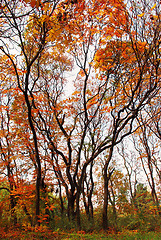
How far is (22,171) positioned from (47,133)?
2.06 meters

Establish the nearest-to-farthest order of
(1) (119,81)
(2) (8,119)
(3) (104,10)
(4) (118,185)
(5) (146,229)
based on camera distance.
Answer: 1. (3) (104,10)
2. (1) (119,81)
3. (5) (146,229)
4. (2) (8,119)
5. (4) (118,185)

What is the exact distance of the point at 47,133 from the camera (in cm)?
716

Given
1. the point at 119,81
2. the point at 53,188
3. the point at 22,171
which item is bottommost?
the point at 53,188

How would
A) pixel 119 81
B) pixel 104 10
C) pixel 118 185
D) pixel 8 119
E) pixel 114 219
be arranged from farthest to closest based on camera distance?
pixel 118 185 < pixel 8 119 < pixel 114 219 < pixel 119 81 < pixel 104 10

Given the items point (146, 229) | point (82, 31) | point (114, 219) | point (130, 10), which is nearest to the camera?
point (130, 10)

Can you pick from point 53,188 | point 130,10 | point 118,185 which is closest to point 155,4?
point 130,10

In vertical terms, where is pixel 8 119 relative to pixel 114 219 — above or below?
above

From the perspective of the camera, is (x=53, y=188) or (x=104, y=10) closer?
(x=104, y=10)

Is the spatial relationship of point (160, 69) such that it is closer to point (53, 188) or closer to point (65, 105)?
point (65, 105)

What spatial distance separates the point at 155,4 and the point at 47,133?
18.0 ft

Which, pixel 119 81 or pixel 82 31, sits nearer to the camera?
pixel 82 31

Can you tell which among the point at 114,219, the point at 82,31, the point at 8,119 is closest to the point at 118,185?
the point at 114,219

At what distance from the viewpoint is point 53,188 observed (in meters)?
7.82

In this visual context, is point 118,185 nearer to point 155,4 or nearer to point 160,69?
point 160,69
